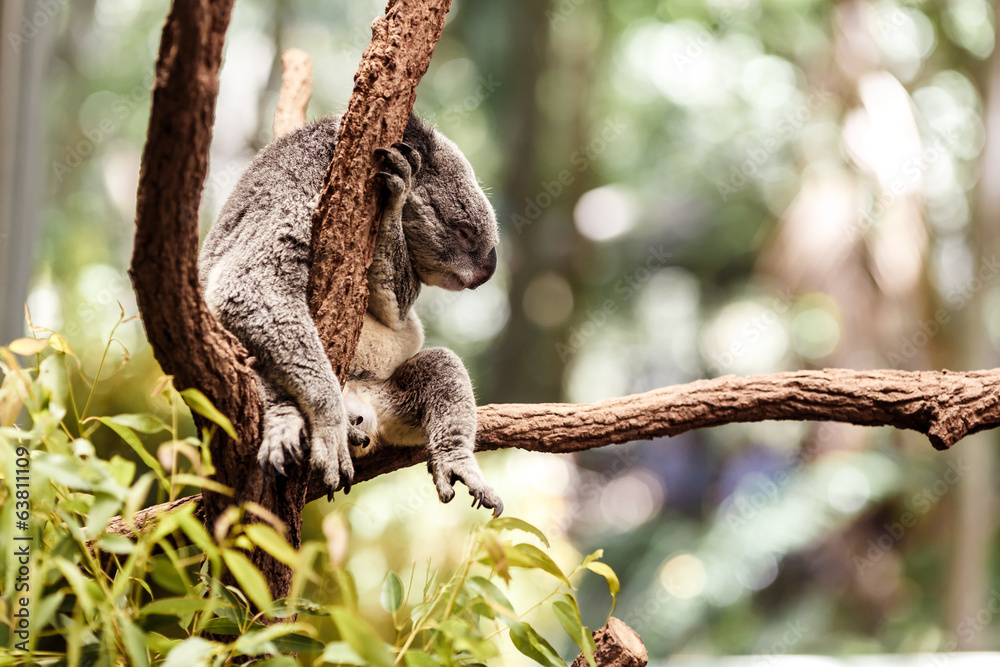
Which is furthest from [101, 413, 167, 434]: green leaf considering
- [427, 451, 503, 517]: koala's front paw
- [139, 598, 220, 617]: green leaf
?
[427, 451, 503, 517]: koala's front paw

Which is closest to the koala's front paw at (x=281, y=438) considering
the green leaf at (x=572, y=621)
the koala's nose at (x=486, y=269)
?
the green leaf at (x=572, y=621)

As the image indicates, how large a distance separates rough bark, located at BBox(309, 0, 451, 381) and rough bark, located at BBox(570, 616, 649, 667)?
81 cm

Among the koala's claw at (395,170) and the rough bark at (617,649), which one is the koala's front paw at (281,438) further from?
the rough bark at (617,649)

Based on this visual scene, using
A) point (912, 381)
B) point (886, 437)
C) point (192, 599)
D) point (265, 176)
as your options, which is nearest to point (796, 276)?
point (886, 437)

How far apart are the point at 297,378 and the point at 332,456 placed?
0.58 feet

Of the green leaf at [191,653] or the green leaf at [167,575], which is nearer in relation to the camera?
the green leaf at [191,653]

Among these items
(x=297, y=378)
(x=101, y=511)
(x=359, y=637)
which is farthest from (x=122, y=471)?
(x=297, y=378)

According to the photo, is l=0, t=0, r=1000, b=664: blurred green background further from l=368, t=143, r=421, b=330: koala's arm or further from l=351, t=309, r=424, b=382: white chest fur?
l=368, t=143, r=421, b=330: koala's arm

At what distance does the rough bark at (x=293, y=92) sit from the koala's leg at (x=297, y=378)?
3.61ft

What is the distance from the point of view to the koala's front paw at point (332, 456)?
1524 millimetres

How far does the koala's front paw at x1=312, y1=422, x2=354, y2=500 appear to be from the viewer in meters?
1.52

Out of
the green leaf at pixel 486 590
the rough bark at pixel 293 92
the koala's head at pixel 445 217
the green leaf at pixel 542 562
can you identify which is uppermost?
the rough bark at pixel 293 92

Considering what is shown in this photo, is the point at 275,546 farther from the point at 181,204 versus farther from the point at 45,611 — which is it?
the point at 181,204

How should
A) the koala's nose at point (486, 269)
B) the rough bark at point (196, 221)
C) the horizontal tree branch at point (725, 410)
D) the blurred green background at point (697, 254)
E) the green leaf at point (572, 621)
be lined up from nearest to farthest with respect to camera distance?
the rough bark at point (196, 221) → the green leaf at point (572, 621) → the horizontal tree branch at point (725, 410) → the koala's nose at point (486, 269) → the blurred green background at point (697, 254)
